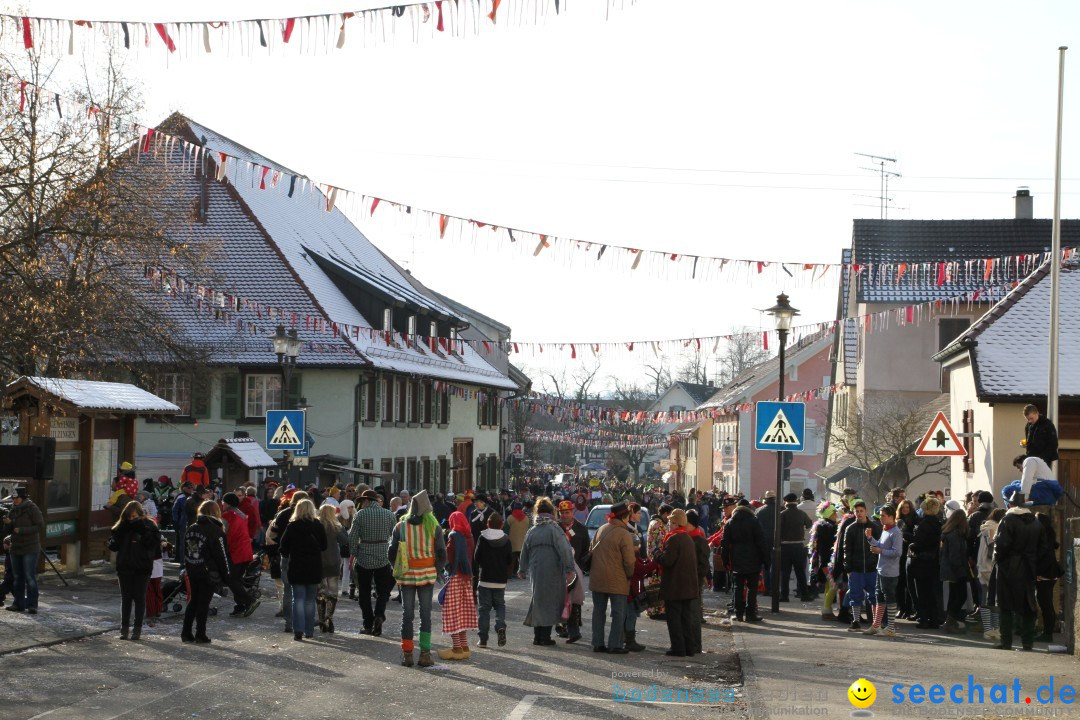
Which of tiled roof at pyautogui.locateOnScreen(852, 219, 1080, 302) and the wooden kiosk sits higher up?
tiled roof at pyautogui.locateOnScreen(852, 219, 1080, 302)

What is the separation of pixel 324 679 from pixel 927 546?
8.64m

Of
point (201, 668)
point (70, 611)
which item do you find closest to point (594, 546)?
point (201, 668)

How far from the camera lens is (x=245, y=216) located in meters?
43.0

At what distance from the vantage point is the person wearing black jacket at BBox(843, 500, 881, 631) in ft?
55.0

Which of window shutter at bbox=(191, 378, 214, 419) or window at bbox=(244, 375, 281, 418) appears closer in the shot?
window shutter at bbox=(191, 378, 214, 419)

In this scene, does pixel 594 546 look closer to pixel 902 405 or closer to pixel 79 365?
pixel 79 365

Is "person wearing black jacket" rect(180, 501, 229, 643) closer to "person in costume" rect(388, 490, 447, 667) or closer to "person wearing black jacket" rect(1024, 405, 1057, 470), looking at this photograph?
"person in costume" rect(388, 490, 447, 667)

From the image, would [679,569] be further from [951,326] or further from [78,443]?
[951,326]

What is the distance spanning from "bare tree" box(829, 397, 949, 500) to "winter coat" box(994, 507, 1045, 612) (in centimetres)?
1850

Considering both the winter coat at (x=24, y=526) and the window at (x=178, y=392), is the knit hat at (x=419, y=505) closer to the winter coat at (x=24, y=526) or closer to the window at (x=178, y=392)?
the winter coat at (x=24, y=526)

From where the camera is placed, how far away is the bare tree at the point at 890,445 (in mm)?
33938

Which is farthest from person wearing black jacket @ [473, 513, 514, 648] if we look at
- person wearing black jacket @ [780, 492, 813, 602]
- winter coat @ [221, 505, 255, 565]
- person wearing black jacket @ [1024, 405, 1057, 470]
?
person wearing black jacket @ [780, 492, 813, 602]

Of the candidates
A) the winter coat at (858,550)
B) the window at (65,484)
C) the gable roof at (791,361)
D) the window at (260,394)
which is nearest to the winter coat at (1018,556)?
the winter coat at (858,550)

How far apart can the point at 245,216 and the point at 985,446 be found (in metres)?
26.4
